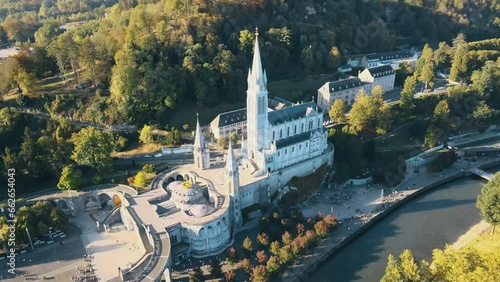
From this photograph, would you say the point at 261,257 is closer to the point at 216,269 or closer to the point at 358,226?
the point at 216,269

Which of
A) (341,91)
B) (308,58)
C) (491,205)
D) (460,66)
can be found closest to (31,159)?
(341,91)

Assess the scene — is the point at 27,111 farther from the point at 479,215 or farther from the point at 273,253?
the point at 479,215

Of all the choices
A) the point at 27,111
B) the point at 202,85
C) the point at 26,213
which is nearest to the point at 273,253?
the point at 26,213

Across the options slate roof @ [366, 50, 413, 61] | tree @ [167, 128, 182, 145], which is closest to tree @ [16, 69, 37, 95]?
tree @ [167, 128, 182, 145]

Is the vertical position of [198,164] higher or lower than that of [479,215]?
higher

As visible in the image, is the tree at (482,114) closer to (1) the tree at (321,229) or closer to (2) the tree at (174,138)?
(1) the tree at (321,229)

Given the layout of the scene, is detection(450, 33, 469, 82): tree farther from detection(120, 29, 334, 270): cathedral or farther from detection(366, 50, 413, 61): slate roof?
detection(120, 29, 334, 270): cathedral

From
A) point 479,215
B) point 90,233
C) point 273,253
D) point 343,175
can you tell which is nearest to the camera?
point 273,253
